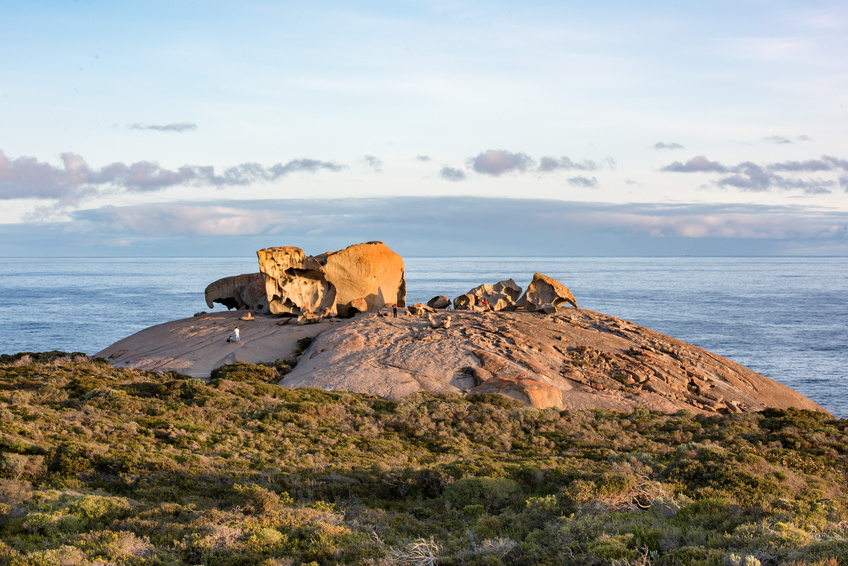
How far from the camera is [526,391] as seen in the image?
26625mm

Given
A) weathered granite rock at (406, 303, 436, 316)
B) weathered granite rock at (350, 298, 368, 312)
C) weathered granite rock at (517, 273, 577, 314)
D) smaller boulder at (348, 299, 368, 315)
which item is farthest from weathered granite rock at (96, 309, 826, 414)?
weathered granite rock at (350, 298, 368, 312)

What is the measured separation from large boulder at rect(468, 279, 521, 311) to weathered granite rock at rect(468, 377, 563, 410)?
13169 millimetres

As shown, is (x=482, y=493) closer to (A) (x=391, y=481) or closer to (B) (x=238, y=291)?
(A) (x=391, y=481)

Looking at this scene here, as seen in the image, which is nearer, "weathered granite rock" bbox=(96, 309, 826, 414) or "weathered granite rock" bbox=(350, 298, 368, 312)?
"weathered granite rock" bbox=(96, 309, 826, 414)

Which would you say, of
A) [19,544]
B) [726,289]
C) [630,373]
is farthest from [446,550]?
[726,289]

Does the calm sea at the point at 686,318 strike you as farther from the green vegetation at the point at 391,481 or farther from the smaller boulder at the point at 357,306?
the smaller boulder at the point at 357,306

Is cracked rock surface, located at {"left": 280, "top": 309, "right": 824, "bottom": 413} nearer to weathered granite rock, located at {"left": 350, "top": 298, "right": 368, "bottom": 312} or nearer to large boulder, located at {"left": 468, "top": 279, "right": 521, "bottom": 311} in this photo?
weathered granite rock, located at {"left": 350, "top": 298, "right": 368, "bottom": 312}

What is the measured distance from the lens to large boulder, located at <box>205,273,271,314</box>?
Answer: 4412cm

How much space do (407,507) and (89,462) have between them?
7.86 meters

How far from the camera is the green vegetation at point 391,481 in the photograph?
1001cm

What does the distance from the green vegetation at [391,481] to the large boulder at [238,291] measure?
1814 centimetres

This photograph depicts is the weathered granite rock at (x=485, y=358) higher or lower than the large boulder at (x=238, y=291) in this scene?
lower

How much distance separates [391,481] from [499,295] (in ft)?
89.1

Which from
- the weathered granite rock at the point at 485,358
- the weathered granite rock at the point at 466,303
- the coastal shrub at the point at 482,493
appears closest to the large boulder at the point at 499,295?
the weathered granite rock at the point at 466,303
